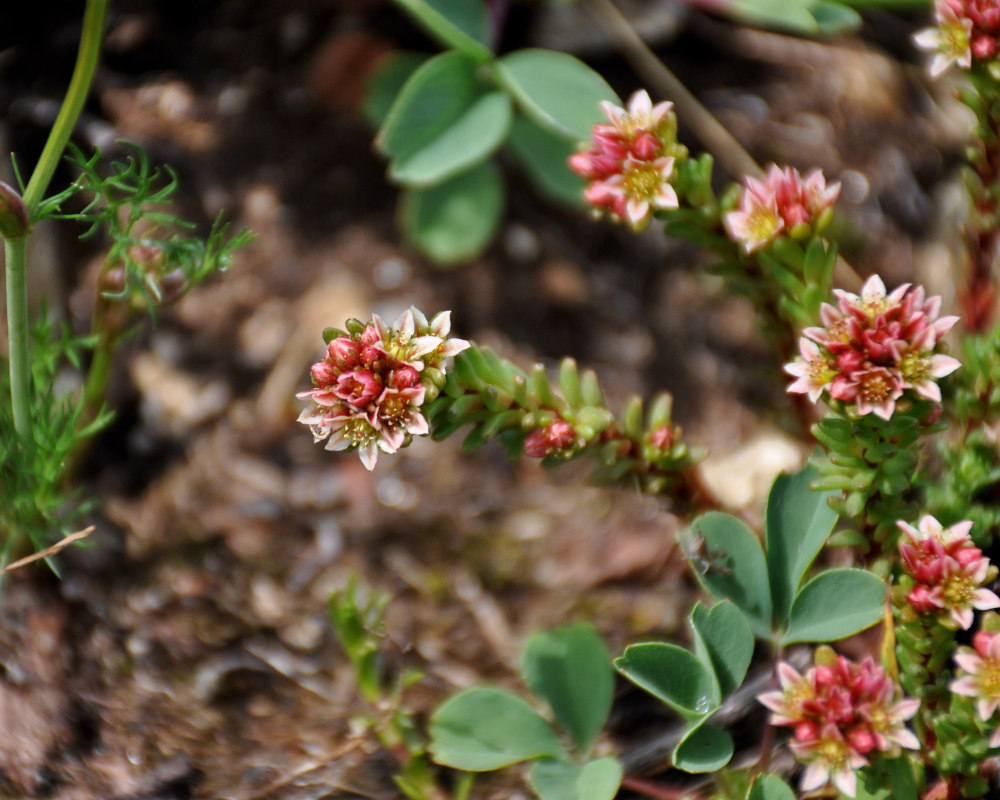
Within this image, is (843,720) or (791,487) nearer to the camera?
(843,720)

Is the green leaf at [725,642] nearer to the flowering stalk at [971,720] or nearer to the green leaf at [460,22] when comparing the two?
the flowering stalk at [971,720]

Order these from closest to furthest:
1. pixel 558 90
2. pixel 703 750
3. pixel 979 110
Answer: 1. pixel 703 750
2. pixel 979 110
3. pixel 558 90

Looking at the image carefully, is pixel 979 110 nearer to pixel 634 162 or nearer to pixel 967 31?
pixel 967 31

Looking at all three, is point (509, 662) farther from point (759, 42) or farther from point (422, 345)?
point (759, 42)

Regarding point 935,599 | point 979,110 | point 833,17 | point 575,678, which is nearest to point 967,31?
point 979,110

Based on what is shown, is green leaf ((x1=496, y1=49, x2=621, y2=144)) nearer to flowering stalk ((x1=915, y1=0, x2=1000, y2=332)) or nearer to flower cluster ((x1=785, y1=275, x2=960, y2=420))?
flowering stalk ((x1=915, y1=0, x2=1000, y2=332))

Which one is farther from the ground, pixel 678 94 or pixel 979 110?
pixel 979 110

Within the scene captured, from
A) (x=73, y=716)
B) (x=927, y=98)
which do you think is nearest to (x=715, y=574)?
(x=73, y=716)
